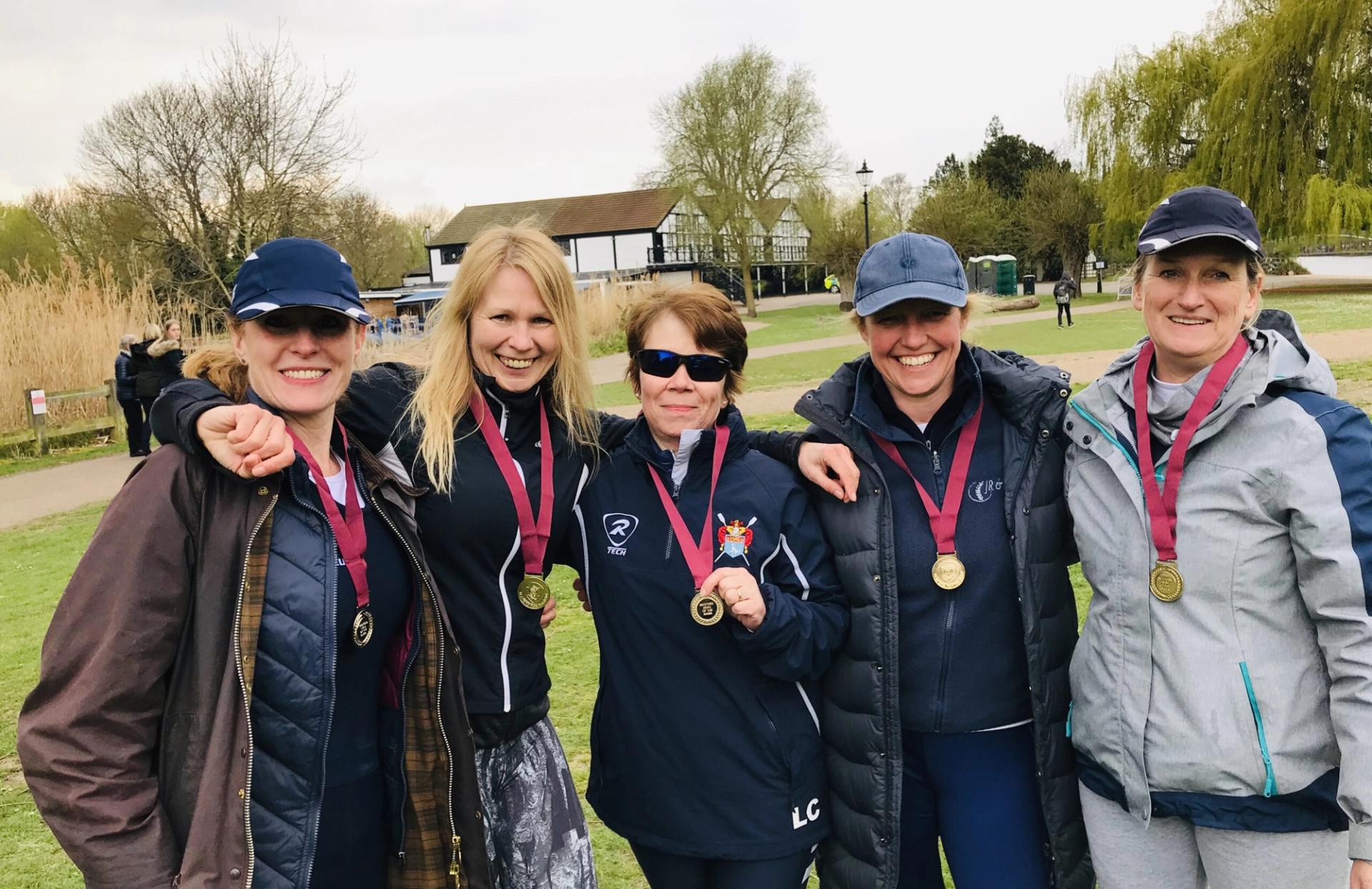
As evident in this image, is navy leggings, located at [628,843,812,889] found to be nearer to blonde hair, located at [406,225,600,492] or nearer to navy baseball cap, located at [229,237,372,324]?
blonde hair, located at [406,225,600,492]

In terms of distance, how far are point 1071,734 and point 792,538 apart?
967 millimetres

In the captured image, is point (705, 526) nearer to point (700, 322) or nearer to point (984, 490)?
point (700, 322)

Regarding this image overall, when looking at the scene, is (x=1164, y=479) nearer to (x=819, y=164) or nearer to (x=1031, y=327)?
(x=1031, y=327)

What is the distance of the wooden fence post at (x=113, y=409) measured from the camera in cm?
1844

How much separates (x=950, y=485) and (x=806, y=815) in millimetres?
1059

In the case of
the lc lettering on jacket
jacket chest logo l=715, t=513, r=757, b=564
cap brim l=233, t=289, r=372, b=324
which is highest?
cap brim l=233, t=289, r=372, b=324

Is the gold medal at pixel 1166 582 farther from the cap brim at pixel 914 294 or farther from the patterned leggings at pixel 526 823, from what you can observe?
the patterned leggings at pixel 526 823

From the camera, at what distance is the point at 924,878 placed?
301cm

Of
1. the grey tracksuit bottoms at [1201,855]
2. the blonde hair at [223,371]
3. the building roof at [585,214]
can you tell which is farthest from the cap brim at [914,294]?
the building roof at [585,214]

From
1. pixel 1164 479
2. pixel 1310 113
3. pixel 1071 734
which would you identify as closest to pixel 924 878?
pixel 1071 734

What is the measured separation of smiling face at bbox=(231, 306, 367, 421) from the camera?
8.48 feet

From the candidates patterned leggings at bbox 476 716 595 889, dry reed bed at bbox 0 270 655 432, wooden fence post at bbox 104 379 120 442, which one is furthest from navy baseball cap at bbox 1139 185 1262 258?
wooden fence post at bbox 104 379 120 442

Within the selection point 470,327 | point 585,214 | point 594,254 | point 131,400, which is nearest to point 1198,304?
point 470,327

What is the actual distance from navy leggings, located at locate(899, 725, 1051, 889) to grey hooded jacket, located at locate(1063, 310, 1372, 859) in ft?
1.07
